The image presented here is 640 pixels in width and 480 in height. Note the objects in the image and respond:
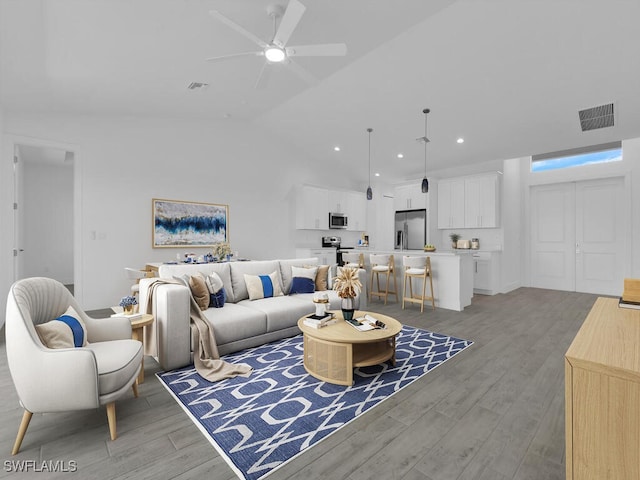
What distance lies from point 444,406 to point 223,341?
6.64 feet

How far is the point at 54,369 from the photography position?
1712mm

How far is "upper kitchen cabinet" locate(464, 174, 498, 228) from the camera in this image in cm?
658

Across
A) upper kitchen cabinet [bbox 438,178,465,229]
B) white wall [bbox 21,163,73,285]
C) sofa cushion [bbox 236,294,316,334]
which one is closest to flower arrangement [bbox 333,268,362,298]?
sofa cushion [bbox 236,294,316,334]

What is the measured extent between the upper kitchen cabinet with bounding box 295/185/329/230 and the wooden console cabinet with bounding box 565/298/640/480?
21.3 feet

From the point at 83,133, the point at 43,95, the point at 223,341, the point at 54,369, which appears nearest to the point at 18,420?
the point at 54,369

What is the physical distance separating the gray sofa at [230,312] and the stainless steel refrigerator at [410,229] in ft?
11.3

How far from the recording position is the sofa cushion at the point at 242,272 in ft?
12.6

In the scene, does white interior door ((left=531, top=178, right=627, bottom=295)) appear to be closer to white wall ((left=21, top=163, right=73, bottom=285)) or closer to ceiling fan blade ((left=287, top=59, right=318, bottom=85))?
ceiling fan blade ((left=287, top=59, right=318, bottom=85))

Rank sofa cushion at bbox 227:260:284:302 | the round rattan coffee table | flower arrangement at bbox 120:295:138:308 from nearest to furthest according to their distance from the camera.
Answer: the round rattan coffee table
flower arrangement at bbox 120:295:138:308
sofa cushion at bbox 227:260:284:302

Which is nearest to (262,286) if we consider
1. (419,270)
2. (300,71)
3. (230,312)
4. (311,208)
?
(230,312)

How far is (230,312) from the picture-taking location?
3275 mm

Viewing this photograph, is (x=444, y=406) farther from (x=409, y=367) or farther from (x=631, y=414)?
(x=631, y=414)

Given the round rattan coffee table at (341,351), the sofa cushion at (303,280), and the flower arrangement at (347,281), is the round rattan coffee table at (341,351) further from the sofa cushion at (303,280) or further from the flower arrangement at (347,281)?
the sofa cushion at (303,280)

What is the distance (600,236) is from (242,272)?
7.20 m
